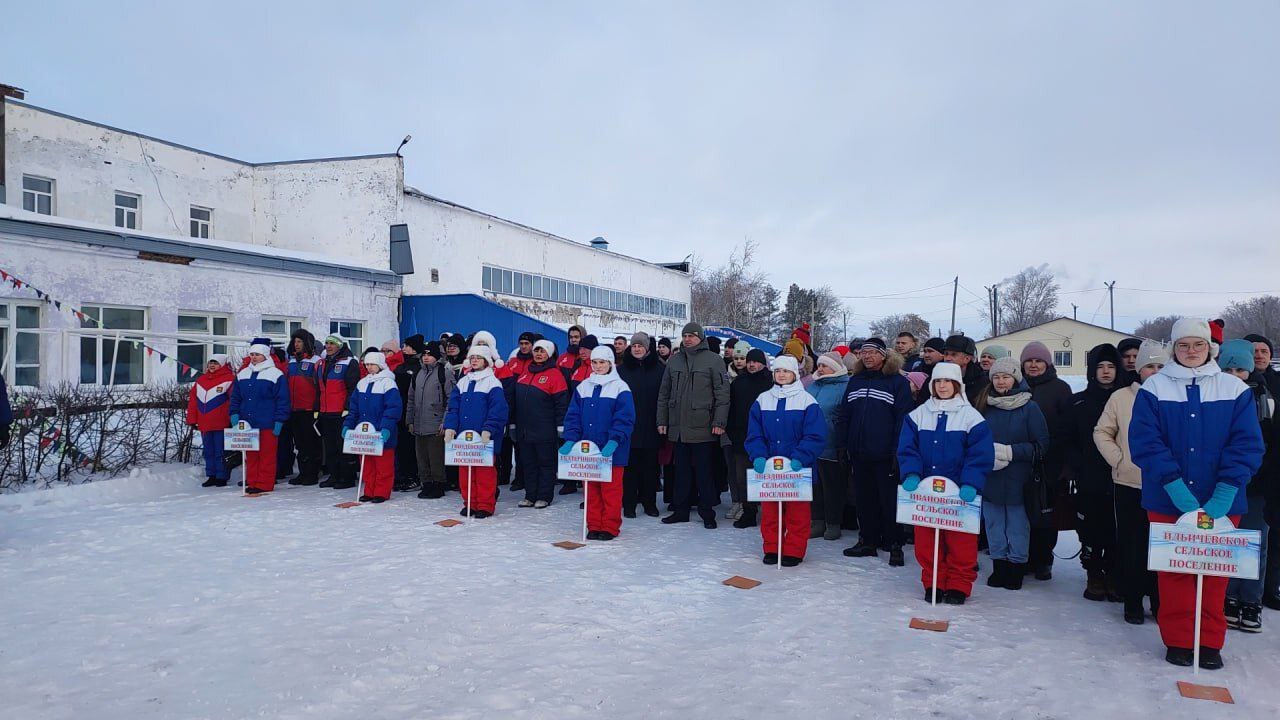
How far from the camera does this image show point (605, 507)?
6.95 m

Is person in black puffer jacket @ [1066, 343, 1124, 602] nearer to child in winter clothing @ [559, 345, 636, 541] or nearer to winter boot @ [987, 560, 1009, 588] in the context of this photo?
winter boot @ [987, 560, 1009, 588]

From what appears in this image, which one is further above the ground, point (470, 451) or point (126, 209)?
point (126, 209)

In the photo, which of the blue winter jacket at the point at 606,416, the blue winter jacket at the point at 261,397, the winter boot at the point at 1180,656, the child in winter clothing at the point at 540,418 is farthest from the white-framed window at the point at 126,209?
the winter boot at the point at 1180,656

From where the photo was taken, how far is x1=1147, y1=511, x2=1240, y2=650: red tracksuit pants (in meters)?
3.98

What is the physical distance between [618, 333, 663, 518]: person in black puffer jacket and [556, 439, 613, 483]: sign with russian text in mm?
1087

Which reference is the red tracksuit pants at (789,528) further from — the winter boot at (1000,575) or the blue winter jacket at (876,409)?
the winter boot at (1000,575)

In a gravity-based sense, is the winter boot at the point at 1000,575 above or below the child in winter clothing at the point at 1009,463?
below

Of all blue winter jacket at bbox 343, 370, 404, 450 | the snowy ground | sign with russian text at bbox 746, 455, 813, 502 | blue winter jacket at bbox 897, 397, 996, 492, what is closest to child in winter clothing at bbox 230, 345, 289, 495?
blue winter jacket at bbox 343, 370, 404, 450

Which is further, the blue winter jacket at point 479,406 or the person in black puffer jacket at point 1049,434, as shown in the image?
the blue winter jacket at point 479,406

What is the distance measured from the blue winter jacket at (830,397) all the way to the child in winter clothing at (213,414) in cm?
743

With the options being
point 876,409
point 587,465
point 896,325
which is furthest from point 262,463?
point 896,325

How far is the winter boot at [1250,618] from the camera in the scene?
450 centimetres

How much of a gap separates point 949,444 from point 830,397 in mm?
1797

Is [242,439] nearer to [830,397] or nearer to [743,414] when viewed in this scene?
[743,414]
